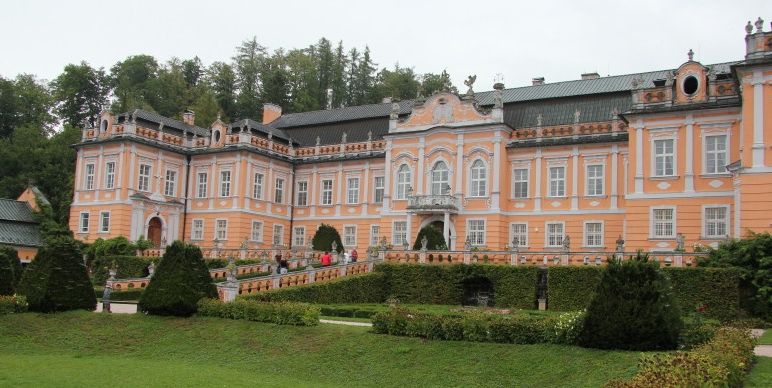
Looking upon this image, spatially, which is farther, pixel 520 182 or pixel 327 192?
pixel 327 192

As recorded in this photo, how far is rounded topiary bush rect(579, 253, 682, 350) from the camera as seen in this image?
1537 cm

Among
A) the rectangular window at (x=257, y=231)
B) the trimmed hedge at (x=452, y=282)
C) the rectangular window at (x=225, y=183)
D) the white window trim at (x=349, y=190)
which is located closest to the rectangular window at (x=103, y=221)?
the rectangular window at (x=225, y=183)

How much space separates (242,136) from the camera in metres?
46.4

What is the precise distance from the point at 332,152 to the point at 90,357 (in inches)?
1211

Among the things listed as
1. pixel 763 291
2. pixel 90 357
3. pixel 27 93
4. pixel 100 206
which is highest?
pixel 27 93

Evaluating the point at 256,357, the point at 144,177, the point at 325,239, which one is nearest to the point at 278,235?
the point at 325,239

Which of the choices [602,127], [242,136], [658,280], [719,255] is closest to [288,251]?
[242,136]

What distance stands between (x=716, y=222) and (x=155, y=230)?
105 ft

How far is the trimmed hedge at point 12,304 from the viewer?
2314 cm

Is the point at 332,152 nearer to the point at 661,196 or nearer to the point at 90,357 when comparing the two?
the point at 661,196

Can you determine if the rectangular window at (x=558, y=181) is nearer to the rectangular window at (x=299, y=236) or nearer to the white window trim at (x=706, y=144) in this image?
the white window trim at (x=706, y=144)

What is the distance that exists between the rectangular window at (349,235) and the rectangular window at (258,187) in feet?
18.9

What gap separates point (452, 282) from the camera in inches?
1209

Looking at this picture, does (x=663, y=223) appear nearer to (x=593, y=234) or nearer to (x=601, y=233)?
(x=601, y=233)
